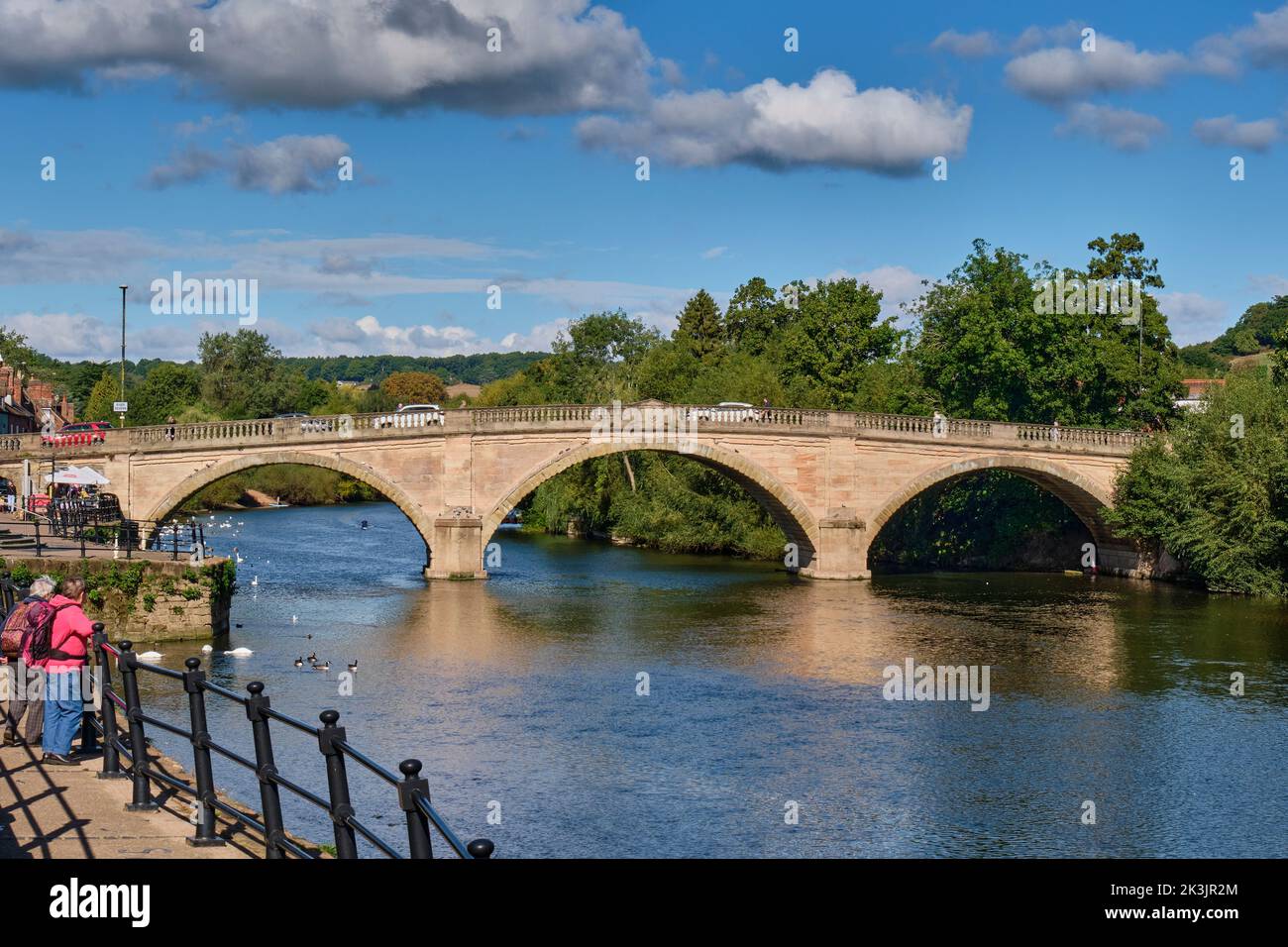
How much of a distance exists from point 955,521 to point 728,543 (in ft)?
32.6

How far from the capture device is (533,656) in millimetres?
34094

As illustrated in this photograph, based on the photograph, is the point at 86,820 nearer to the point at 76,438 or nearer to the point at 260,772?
the point at 260,772

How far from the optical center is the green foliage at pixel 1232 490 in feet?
152

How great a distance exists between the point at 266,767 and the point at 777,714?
62.4 feet

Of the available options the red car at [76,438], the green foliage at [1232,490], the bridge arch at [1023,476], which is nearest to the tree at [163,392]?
the red car at [76,438]

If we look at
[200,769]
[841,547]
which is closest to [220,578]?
[841,547]

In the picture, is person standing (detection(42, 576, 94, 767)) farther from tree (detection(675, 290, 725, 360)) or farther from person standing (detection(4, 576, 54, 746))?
tree (detection(675, 290, 725, 360))

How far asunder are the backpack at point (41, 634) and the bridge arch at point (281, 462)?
32.5 m

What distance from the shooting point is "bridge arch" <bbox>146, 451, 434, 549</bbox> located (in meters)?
46.0

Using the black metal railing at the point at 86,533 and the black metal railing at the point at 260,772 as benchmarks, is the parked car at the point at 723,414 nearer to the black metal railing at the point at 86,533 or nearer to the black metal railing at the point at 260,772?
the black metal railing at the point at 86,533

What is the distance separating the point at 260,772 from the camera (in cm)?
941

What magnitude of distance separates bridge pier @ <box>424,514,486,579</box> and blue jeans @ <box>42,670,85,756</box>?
36038 mm
